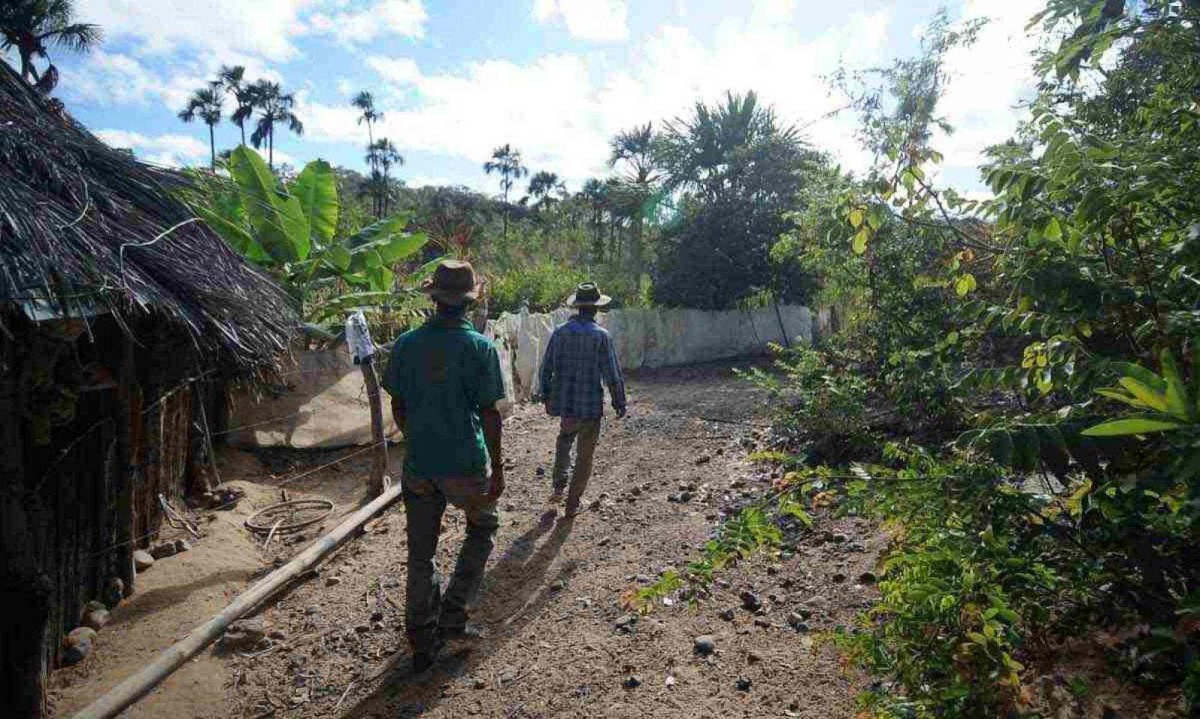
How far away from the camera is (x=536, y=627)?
419 centimetres

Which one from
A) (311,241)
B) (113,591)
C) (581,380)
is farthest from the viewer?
(311,241)

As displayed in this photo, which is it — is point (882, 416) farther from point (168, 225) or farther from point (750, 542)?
point (168, 225)

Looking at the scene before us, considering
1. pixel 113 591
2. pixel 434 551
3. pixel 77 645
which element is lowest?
pixel 77 645

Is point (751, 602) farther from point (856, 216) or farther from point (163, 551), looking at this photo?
point (163, 551)

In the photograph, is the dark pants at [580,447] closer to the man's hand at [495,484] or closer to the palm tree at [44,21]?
the man's hand at [495,484]

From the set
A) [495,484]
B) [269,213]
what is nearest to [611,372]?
[495,484]

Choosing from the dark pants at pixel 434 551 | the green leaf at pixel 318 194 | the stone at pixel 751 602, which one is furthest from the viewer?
the green leaf at pixel 318 194

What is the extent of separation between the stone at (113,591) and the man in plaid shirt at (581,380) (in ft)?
10.1

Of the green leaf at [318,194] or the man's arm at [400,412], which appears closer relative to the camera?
the man's arm at [400,412]

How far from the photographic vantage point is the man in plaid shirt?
571 centimetres

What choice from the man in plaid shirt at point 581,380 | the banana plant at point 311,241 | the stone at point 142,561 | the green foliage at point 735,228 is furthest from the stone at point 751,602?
the green foliage at point 735,228

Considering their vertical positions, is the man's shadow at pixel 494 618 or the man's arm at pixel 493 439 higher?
the man's arm at pixel 493 439

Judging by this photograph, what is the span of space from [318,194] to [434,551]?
657 centimetres

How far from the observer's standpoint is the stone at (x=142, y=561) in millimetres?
5117
